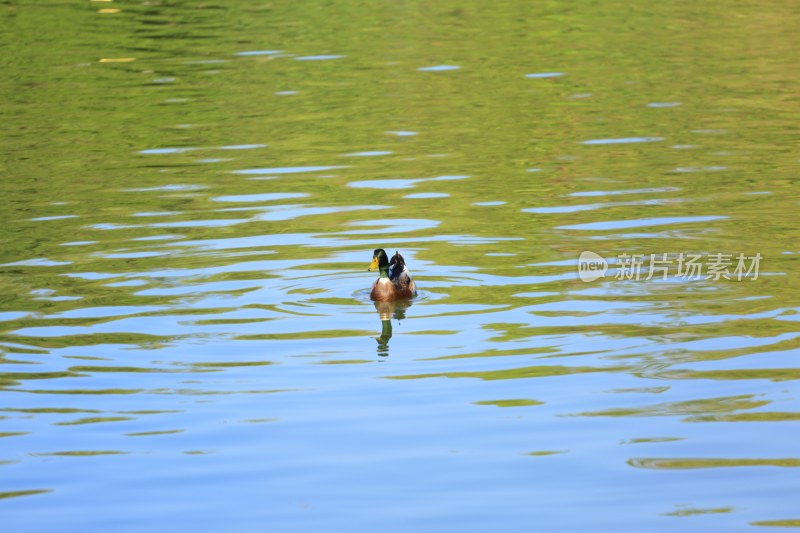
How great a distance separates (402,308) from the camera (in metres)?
13.9

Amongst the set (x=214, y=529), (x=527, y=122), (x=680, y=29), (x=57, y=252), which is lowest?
(x=214, y=529)

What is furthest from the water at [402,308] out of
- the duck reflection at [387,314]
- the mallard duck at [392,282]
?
the mallard duck at [392,282]

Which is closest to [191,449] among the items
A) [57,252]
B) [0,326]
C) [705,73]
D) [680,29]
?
[0,326]

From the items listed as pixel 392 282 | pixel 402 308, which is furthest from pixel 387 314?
pixel 392 282

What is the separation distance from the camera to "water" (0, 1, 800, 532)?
9375 millimetres

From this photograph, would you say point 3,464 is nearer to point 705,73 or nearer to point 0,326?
point 0,326

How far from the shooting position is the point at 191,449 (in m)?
10.1

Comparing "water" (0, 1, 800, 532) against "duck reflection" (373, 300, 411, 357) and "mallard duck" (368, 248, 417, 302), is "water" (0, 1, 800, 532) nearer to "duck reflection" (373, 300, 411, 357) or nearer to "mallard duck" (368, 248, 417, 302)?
"duck reflection" (373, 300, 411, 357)

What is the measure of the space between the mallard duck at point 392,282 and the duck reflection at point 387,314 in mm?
53

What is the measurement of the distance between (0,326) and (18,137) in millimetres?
13261

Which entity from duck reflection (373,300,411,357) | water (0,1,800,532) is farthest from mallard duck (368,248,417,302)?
water (0,1,800,532)

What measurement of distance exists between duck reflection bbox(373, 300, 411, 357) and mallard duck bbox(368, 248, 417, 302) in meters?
0.05

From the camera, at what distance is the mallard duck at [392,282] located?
13867mm

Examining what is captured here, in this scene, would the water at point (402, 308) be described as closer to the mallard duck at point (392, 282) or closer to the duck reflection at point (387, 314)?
the duck reflection at point (387, 314)
